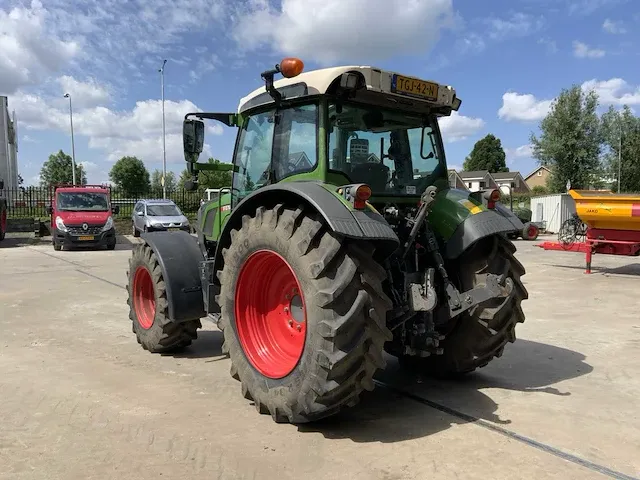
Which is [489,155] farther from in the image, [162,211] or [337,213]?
[337,213]

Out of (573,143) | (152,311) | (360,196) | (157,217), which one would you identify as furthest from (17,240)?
(573,143)

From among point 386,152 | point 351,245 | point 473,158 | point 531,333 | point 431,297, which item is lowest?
point 531,333

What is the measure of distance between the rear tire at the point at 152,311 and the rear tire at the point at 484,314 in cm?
269

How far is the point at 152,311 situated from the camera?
5.81 meters

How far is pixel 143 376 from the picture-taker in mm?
4828

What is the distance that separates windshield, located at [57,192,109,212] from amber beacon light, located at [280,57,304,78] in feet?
53.1

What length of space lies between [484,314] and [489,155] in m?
74.5

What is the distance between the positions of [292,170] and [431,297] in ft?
5.03

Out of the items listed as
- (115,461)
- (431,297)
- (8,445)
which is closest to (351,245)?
(431,297)

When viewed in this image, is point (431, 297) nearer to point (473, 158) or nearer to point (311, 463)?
point (311, 463)

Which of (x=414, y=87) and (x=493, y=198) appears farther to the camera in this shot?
(x=493, y=198)

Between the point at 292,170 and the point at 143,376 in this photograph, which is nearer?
the point at 292,170

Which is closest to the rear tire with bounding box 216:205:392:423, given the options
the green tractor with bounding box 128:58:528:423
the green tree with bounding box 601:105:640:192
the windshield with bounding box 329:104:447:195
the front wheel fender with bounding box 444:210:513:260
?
the green tractor with bounding box 128:58:528:423

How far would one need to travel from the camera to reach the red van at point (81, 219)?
17.2m
